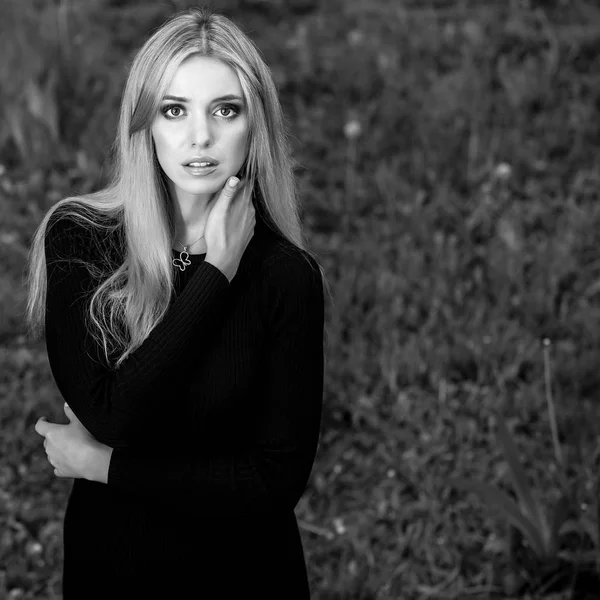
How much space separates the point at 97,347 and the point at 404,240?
8.97 ft

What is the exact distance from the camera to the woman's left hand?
1.88 m

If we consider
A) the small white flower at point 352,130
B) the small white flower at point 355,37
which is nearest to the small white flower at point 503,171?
the small white flower at point 352,130

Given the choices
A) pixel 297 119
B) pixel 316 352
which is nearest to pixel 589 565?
pixel 316 352

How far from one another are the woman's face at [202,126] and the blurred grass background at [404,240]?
1.27 metres

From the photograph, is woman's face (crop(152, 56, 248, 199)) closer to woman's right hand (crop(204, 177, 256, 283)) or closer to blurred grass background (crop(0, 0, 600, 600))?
woman's right hand (crop(204, 177, 256, 283))

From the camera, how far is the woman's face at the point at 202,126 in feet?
5.94

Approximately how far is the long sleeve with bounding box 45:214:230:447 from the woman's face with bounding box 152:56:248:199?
6.6 inches

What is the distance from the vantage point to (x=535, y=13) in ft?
18.9

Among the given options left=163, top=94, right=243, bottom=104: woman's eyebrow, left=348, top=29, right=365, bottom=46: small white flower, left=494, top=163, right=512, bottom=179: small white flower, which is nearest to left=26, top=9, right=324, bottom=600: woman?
left=163, top=94, right=243, bottom=104: woman's eyebrow

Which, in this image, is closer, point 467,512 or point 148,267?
point 148,267

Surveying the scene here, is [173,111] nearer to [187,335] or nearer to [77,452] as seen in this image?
[187,335]

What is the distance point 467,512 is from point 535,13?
3.24m

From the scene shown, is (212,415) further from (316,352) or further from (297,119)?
(297,119)

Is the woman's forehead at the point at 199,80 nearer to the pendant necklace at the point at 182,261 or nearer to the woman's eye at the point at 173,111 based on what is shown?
the woman's eye at the point at 173,111
